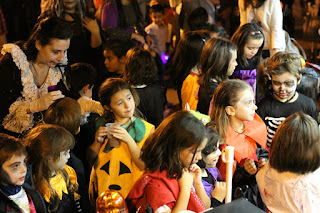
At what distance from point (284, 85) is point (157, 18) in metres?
3.51

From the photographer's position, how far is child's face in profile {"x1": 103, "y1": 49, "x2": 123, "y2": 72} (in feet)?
14.8

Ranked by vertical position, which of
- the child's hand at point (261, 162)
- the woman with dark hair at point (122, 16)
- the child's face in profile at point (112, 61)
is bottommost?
the child's hand at point (261, 162)

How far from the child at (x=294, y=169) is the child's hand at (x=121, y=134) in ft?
2.88

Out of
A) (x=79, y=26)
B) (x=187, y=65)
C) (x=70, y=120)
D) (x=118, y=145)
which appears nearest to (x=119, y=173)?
(x=118, y=145)

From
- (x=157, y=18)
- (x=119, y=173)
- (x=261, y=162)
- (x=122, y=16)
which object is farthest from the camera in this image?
(x=157, y=18)

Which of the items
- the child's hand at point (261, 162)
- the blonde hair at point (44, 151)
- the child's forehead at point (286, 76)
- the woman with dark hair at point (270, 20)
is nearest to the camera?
the blonde hair at point (44, 151)

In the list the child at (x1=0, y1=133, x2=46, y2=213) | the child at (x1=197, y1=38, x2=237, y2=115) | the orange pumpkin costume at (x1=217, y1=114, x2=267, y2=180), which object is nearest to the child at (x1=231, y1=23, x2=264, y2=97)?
the child at (x1=197, y1=38, x2=237, y2=115)

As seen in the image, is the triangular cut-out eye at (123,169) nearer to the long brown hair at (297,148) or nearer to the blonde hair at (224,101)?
the blonde hair at (224,101)

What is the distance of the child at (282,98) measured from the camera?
11.8 feet

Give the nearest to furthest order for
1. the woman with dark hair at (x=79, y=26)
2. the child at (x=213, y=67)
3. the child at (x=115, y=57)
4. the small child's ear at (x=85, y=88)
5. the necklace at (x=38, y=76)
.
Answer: the necklace at (x=38, y=76) < the small child's ear at (x=85, y=88) < the child at (x=213, y=67) < the woman with dark hair at (x=79, y=26) < the child at (x=115, y=57)

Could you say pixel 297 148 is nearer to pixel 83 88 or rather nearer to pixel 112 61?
pixel 83 88

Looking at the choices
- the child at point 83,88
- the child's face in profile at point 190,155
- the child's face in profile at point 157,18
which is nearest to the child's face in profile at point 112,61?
the child at point 83,88

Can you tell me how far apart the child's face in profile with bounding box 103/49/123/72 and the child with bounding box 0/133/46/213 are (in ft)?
6.94

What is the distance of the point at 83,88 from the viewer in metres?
3.74
